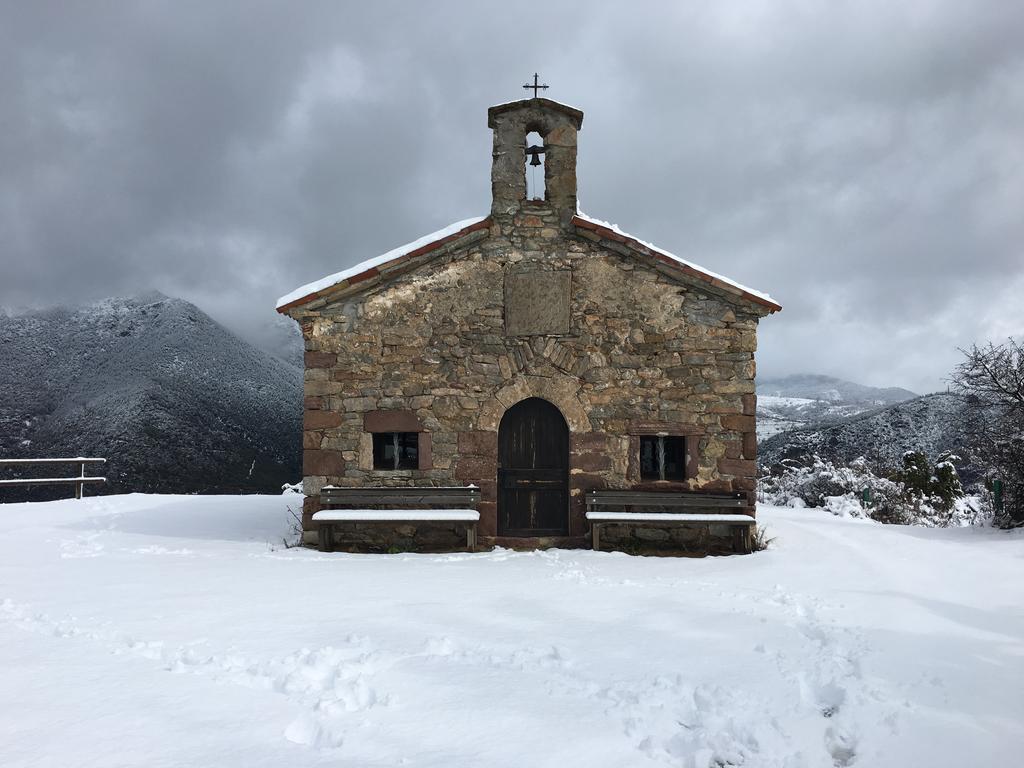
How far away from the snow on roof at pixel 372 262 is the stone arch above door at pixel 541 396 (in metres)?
2.35

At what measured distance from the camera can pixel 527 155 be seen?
8914 mm

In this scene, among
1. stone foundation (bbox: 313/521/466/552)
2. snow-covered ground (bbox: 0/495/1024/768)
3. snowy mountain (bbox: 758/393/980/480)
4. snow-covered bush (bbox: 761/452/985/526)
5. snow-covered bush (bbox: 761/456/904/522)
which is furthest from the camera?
snowy mountain (bbox: 758/393/980/480)

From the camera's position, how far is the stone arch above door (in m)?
8.38

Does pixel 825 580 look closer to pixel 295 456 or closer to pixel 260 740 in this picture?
pixel 260 740

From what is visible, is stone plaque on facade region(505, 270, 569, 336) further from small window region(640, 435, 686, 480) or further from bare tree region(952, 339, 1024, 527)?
bare tree region(952, 339, 1024, 527)

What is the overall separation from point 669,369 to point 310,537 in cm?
565

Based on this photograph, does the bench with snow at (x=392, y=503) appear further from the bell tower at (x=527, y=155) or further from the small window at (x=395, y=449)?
the bell tower at (x=527, y=155)

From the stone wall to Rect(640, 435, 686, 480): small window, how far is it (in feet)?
1.08

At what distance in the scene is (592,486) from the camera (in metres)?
8.34

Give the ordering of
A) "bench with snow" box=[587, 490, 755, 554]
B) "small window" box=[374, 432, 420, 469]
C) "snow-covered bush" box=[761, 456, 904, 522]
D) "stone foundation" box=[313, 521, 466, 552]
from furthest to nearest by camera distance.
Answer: "snow-covered bush" box=[761, 456, 904, 522] < "small window" box=[374, 432, 420, 469] < "stone foundation" box=[313, 521, 466, 552] < "bench with snow" box=[587, 490, 755, 554]

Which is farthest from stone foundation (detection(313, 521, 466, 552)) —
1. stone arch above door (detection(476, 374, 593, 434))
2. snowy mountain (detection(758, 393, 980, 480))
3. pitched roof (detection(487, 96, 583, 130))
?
snowy mountain (detection(758, 393, 980, 480))

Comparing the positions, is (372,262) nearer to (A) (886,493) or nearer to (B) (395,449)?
(B) (395,449)

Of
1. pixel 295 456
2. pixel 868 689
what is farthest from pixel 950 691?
pixel 295 456

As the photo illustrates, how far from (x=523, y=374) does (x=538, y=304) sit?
3.40 feet
